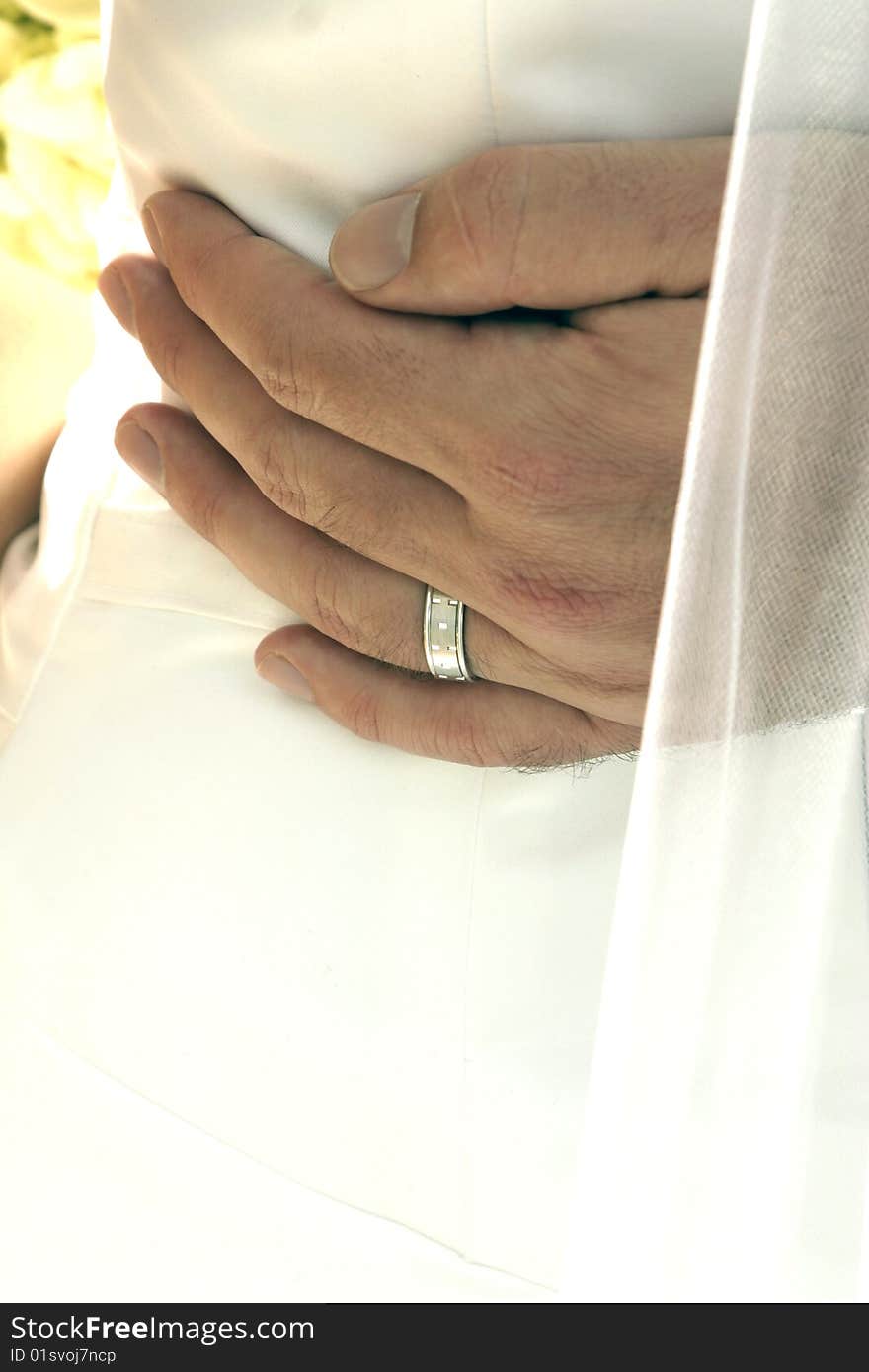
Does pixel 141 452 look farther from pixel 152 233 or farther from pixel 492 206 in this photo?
pixel 492 206

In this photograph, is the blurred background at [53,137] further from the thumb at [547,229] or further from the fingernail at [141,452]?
the thumb at [547,229]

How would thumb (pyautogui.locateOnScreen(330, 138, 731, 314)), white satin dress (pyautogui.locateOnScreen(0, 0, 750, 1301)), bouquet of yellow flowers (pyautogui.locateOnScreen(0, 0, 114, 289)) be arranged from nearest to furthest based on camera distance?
thumb (pyautogui.locateOnScreen(330, 138, 731, 314))
white satin dress (pyautogui.locateOnScreen(0, 0, 750, 1301))
bouquet of yellow flowers (pyautogui.locateOnScreen(0, 0, 114, 289))

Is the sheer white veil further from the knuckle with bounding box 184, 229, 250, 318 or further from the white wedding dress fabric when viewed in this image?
the knuckle with bounding box 184, 229, 250, 318

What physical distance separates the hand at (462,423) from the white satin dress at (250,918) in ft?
0.10

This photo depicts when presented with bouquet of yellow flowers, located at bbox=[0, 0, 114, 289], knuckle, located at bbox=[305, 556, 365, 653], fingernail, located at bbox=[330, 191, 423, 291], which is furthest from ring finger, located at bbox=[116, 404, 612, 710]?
bouquet of yellow flowers, located at bbox=[0, 0, 114, 289]

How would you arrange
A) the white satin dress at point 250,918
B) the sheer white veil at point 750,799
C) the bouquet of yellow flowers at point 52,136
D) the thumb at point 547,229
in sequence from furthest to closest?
1. the bouquet of yellow flowers at point 52,136
2. the white satin dress at point 250,918
3. the thumb at point 547,229
4. the sheer white veil at point 750,799

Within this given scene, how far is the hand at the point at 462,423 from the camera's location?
1.53ft

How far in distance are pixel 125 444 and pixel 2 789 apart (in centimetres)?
19

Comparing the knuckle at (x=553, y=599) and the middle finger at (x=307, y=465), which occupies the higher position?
the middle finger at (x=307, y=465)

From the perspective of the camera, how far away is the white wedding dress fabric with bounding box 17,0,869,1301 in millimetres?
485

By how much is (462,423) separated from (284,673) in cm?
17

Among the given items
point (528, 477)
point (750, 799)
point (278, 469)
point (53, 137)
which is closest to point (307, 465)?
point (278, 469)

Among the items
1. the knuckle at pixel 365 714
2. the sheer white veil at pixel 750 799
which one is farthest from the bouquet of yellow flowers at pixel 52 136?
the sheer white veil at pixel 750 799
